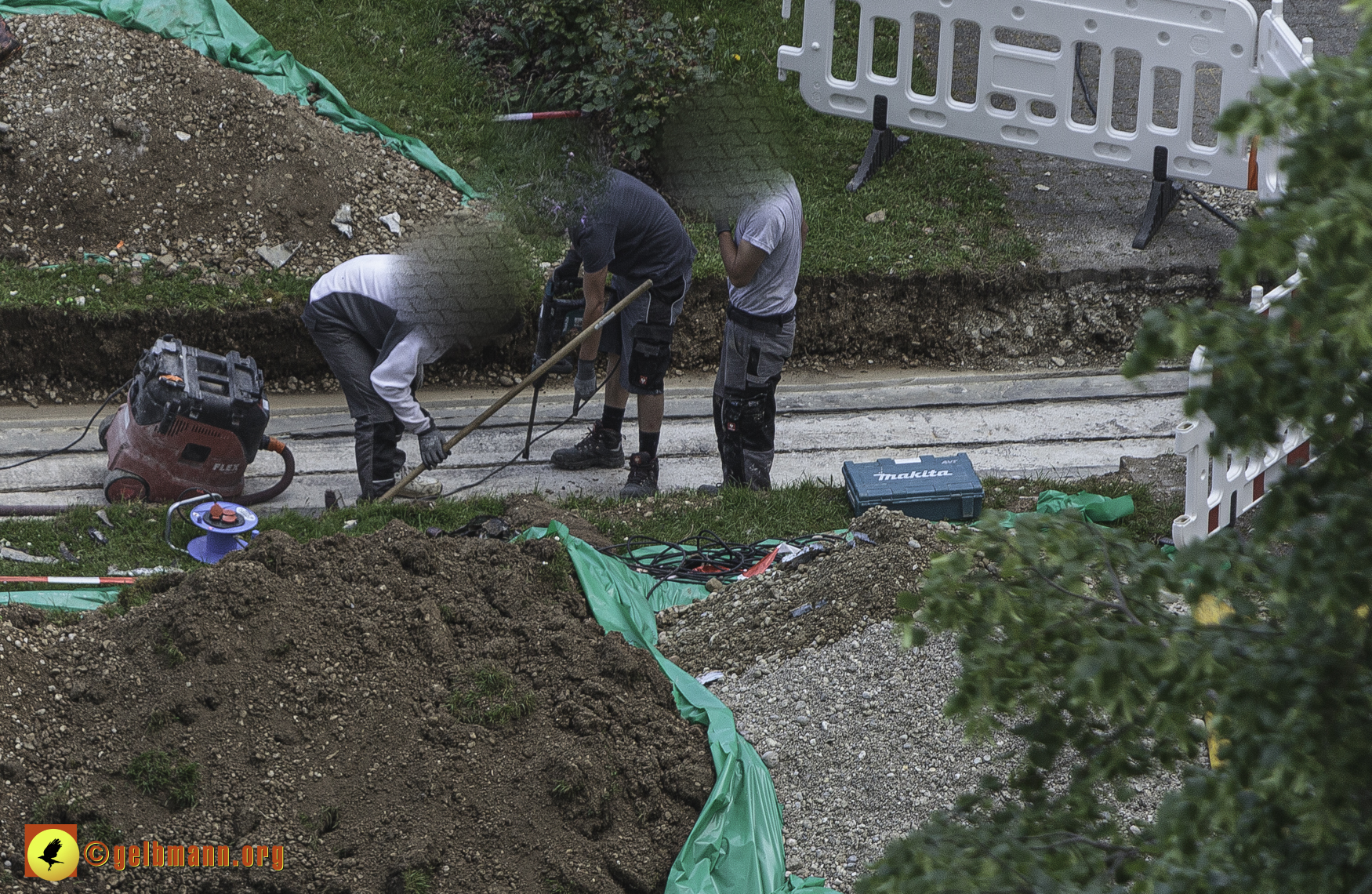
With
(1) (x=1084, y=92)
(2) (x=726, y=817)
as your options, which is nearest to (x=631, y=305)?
(2) (x=726, y=817)

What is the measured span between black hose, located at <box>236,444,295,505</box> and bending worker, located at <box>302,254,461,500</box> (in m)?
0.47

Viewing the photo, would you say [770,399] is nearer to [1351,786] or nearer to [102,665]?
[102,665]

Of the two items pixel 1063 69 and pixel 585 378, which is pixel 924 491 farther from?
pixel 1063 69

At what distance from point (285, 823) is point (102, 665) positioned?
3.53ft

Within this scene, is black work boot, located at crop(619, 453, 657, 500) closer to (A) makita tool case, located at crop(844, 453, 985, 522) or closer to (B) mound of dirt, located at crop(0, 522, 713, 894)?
(A) makita tool case, located at crop(844, 453, 985, 522)

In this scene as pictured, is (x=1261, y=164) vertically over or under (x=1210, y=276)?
over

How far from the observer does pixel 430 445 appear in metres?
6.30

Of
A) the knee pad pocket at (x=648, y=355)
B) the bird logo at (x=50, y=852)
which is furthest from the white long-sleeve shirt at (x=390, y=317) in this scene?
the bird logo at (x=50, y=852)

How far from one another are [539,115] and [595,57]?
582 mm

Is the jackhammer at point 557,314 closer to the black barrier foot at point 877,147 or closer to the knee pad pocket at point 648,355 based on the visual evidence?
the knee pad pocket at point 648,355

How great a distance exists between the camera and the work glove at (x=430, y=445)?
20.6 ft

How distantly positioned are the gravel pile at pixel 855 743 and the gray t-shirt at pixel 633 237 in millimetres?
2259

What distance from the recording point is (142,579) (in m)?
5.16

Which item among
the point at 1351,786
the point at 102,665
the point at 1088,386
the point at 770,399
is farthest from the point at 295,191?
the point at 1351,786
